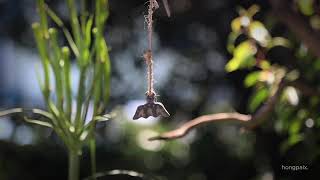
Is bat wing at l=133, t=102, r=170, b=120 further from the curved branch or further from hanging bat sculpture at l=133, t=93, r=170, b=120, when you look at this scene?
the curved branch

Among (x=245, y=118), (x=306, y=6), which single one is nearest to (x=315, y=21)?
(x=306, y=6)

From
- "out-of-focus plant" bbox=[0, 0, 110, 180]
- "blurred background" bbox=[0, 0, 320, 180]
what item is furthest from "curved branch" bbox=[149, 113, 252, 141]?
"blurred background" bbox=[0, 0, 320, 180]

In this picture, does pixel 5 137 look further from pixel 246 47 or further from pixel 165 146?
pixel 246 47

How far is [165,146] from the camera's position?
234 centimetres

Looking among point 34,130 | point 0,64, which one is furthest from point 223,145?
point 0,64

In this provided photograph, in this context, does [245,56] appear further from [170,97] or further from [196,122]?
[170,97]

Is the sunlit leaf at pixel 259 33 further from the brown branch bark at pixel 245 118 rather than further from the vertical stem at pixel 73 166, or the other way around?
the vertical stem at pixel 73 166

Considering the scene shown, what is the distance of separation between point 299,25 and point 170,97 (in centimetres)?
149

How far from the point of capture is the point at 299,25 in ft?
3.32

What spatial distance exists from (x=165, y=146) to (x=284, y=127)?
120cm

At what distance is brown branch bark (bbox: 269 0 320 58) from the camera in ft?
3.28

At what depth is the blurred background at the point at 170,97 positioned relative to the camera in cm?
212

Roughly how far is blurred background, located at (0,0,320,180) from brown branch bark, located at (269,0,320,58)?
0.99 m

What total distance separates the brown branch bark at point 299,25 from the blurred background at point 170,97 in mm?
993
